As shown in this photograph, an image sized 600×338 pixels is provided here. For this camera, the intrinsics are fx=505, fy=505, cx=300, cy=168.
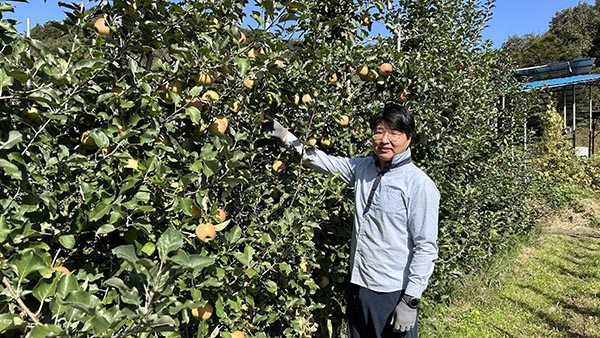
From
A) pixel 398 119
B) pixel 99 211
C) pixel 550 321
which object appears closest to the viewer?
pixel 99 211

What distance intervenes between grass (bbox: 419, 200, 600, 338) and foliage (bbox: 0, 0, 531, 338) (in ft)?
4.87

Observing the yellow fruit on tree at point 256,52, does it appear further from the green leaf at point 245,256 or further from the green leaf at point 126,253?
the green leaf at point 126,253

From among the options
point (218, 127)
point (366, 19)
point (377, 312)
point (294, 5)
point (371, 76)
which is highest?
point (366, 19)

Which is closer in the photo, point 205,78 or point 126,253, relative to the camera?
point 126,253

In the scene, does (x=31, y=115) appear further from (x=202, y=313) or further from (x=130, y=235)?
(x=202, y=313)

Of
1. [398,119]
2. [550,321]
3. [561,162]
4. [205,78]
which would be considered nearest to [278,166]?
[398,119]

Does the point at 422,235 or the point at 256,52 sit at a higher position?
the point at 256,52

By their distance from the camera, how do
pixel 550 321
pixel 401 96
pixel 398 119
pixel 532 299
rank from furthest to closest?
1. pixel 532 299
2. pixel 550 321
3. pixel 401 96
4. pixel 398 119

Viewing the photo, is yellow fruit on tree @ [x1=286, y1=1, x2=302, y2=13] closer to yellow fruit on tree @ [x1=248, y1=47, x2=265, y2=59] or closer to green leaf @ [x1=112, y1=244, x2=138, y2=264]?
yellow fruit on tree @ [x1=248, y1=47, x2=265, y2=59]

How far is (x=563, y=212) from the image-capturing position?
850 cm

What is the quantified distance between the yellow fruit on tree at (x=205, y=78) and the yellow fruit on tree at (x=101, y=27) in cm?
30

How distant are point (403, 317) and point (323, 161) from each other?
727mm

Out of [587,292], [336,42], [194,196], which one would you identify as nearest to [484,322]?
[587,292]

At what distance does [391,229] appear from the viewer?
2127 mm
